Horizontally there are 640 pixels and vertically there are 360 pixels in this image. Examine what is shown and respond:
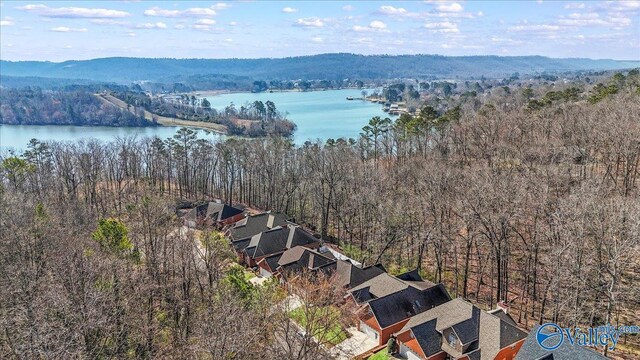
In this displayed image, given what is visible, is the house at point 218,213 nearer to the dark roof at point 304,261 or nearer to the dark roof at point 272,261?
the dark roof at point 272,261

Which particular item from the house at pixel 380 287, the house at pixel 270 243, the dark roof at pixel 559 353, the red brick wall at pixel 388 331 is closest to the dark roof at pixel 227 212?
the house at pixel 270 243

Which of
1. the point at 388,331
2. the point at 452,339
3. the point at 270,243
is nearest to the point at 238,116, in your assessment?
the point at 270,243

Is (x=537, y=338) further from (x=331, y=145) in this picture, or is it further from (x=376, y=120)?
(x=376, y=120)

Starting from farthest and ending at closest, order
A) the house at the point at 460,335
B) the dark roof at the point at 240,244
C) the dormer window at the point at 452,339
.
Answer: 1. the dark roof at the point at 240,244
2. the dormer window at the point at 452,339
3. the house at the point at 460,335

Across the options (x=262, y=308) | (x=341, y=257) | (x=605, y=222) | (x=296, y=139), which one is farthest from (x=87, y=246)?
(x=296, y=139)

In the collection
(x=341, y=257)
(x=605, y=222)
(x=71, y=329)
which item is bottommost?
(x=341, y=257)

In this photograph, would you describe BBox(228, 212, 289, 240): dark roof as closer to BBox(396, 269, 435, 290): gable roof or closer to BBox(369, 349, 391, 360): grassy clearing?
BBox(396, 269, 435, 290): gable roof

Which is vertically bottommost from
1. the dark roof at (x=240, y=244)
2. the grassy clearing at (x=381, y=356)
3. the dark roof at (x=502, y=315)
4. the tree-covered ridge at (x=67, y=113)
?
the grassy clearing at (x=381, y=356)
